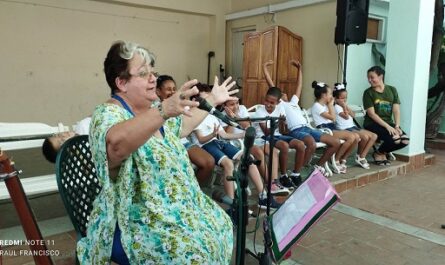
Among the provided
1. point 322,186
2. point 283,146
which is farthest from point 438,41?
point 322,186

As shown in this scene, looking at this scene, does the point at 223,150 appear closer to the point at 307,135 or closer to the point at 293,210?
the point at 307,135

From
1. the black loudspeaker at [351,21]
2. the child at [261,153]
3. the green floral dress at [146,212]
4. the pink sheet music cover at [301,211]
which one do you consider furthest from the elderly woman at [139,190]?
the black loudspeaker at [351,21]

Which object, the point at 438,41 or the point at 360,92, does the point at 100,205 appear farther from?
the point at 438,41

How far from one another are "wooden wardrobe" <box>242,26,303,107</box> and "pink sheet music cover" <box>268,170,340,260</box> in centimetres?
485

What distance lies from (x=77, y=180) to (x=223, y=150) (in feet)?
5.61

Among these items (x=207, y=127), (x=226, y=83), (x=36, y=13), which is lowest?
(x=207, y=127)

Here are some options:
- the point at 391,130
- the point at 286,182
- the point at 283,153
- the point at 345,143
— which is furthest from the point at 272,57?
the point at 286,182

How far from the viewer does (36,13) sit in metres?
6.37

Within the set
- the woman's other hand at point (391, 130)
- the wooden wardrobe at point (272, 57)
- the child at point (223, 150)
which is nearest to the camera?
the child at point (223, 150)

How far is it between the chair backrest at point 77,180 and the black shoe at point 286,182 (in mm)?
2202

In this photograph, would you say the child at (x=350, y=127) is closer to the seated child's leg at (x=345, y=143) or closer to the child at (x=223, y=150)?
the seated child's leg at (x=345, y=143)

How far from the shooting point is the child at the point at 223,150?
3018 millimetres

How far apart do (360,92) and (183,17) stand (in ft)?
13.1

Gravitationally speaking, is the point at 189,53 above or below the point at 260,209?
above
